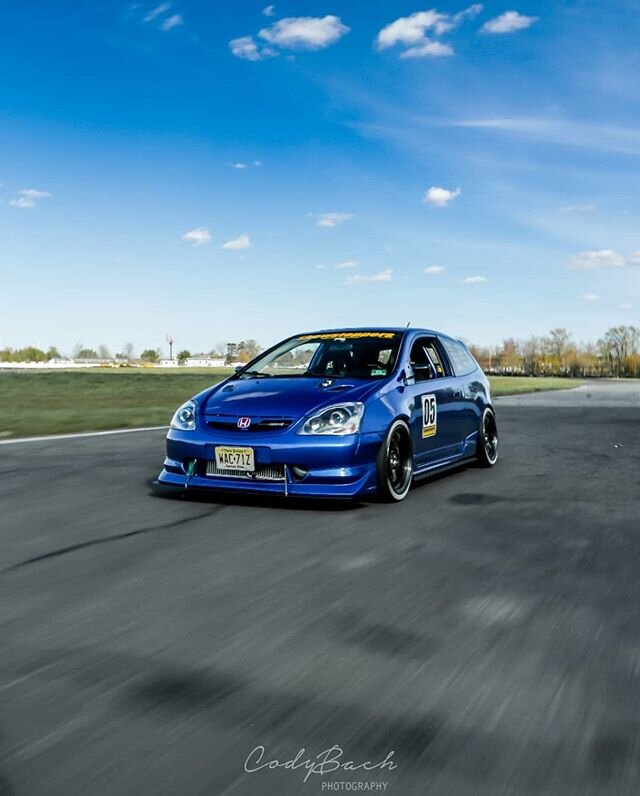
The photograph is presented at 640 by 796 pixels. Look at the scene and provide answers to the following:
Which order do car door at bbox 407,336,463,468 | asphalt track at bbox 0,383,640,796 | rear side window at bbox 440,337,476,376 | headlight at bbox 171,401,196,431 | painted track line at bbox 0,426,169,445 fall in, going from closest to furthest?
asphalt track at bbox 0,383,640,796
headlight at bbox 171,401,196,431
car door at bbox 407,336,463,468
rear side window at bbox 440,337,476,376
painted track line at bbox 0,426,169,445

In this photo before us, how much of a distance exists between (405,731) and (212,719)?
2.01ft

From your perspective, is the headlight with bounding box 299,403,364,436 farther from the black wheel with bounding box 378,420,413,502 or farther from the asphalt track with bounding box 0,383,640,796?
the asphalt track with bounding box 0,383,640,796

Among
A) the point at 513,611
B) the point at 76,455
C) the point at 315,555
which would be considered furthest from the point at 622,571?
the point at 76,455

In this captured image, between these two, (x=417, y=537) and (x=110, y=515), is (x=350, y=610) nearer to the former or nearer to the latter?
(x=417, y=537)

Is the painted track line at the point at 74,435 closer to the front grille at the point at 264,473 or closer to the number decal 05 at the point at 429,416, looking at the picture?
the front grille at the point at 264,473

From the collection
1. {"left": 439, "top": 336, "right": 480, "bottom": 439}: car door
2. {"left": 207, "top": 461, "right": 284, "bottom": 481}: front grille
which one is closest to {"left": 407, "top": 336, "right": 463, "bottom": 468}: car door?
{"left": 439, "top": 336, "right": 480, "bottom": 439}: car door

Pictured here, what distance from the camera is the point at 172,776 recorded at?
2.42 meters

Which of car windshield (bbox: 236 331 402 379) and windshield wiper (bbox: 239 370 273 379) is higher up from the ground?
car windshield (bbox: 236 331 402 379)

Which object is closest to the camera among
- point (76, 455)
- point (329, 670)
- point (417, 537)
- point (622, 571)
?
point (329, 670)

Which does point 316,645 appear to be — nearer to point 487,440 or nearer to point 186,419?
point 186,419

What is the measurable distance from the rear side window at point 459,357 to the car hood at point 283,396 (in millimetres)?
2031

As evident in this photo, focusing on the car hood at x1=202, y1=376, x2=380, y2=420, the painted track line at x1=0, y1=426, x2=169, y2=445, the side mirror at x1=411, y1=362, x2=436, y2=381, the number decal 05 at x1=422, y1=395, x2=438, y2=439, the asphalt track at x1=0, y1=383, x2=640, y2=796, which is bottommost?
the asphalt track at x1=0, y1=383, x2=640, y2=796

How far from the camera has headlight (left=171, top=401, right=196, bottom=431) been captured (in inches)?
279

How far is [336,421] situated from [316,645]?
328cm
